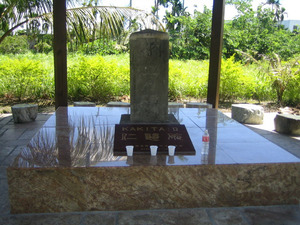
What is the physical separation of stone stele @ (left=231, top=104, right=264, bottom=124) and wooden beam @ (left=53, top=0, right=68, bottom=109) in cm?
362

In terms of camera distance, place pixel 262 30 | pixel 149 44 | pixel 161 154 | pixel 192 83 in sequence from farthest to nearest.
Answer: pixel 262 30 → pixel 192 83 → pixel 149 44 → pixel 161 154

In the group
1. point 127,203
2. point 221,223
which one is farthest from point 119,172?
point 221,223

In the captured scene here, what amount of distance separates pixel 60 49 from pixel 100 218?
145 inches

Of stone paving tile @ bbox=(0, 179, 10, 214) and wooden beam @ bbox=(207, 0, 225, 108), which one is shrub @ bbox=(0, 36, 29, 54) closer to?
wooden beam @ bbox=(207, 0, 225, 108)

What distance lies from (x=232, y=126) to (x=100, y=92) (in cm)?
564

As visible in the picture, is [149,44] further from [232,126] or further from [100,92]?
[100,92]

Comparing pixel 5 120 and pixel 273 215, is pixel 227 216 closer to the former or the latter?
pixel 273 215

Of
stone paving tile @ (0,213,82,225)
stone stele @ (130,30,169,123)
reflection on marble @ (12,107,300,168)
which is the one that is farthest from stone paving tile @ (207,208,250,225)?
stone stele @ (130,30,169,123)

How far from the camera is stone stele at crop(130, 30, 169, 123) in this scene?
363 cm

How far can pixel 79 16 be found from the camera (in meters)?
6.21

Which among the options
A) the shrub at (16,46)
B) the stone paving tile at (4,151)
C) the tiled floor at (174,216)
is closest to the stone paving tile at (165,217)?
the tiled floor at (174,216)

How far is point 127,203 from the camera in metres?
2.62

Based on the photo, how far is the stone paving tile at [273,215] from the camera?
2.47 metres

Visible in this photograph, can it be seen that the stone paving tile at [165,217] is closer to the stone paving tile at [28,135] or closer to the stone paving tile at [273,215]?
the stone paving tile at [273,215]
